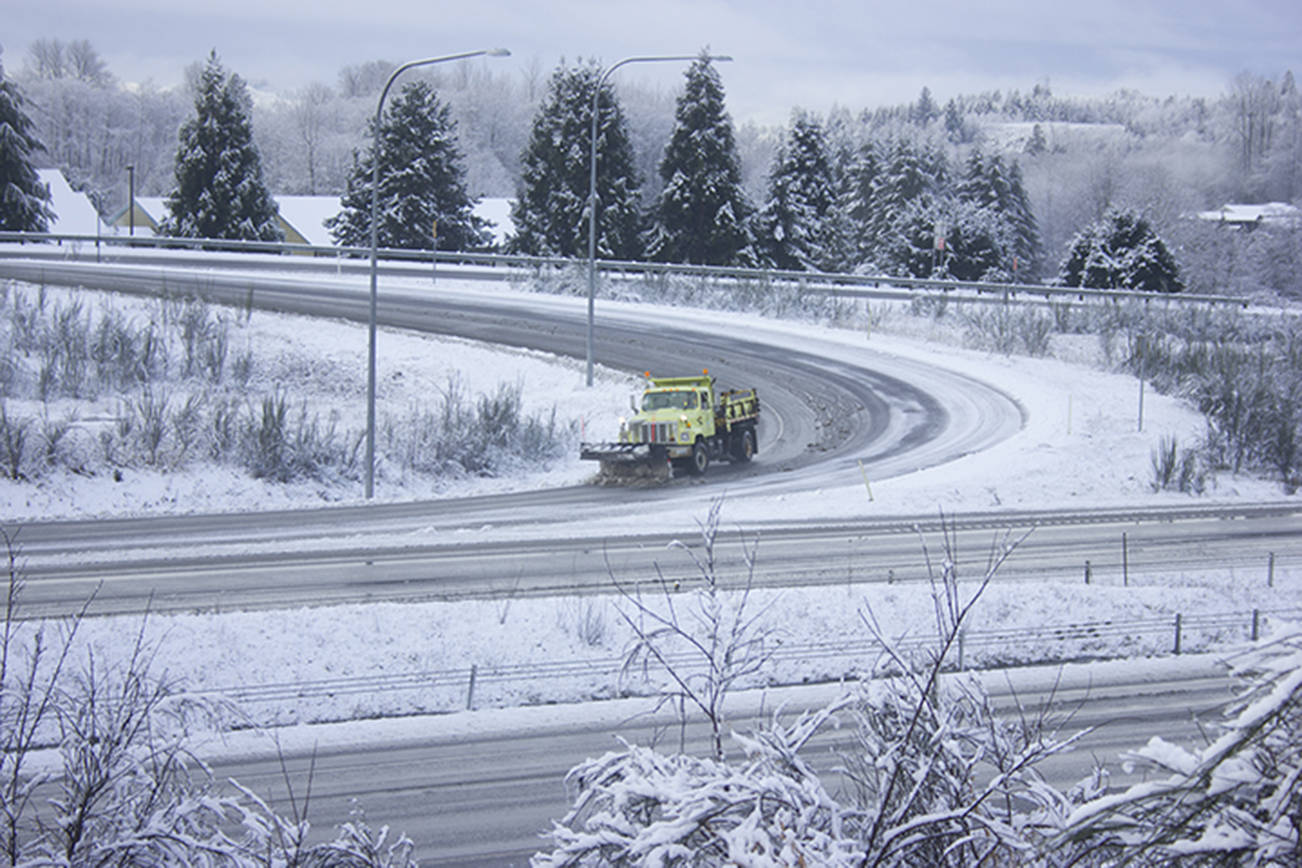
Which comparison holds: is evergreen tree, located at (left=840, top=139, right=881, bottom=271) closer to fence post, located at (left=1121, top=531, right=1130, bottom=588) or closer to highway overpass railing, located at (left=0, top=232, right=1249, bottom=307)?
highway overpass railing, located at (left=0, top=232, right=1249, bottom=307)

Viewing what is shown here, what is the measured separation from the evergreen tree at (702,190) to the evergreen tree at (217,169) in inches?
911

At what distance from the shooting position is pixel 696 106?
57062 mm

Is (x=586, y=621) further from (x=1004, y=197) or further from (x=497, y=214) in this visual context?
(x=497, y=214)

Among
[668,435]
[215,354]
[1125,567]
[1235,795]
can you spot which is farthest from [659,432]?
[1235,795]

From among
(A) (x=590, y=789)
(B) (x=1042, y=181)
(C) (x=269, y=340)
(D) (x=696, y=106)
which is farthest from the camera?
(B) (x=1042, y=181)

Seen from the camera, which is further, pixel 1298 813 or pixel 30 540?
pixel 30 540

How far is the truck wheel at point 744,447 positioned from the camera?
28.4 metres

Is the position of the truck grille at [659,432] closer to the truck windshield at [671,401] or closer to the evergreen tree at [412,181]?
the truck windshield at [671,401]

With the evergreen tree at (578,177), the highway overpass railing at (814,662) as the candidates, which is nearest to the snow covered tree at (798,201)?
the evergreen tree at (578,177)

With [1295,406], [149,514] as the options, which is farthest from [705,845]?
[1295,406]

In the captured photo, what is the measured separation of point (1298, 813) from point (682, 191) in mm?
57211

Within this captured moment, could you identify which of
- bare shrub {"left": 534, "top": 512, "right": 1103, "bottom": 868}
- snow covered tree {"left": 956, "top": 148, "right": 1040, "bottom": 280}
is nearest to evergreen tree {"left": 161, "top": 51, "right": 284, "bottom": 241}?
snow covered tree {"left": 956, "top": 148, "right": 1040, "bottom": 280}

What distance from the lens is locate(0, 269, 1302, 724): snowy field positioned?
12477mm

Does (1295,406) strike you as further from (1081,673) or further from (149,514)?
(149,514)
